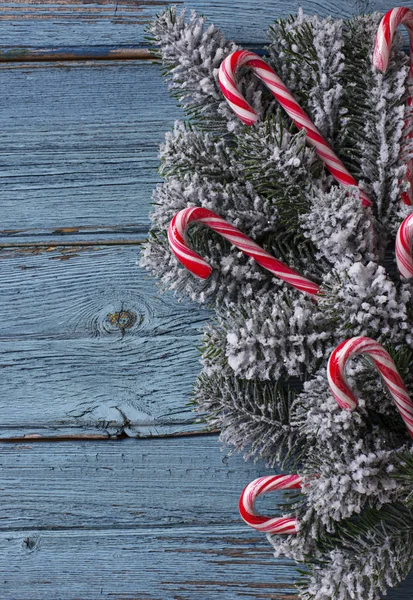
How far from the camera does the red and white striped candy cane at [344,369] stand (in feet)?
2.42

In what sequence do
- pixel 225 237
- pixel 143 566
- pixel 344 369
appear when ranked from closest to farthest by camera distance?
1. pixel 344 369
2. pixel 225 237
3. pixel 143 566

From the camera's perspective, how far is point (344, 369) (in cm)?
75

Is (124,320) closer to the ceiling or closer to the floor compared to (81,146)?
Answer: closer to the floor

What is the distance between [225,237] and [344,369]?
23 cm

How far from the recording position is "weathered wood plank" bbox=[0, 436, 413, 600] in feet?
3.39

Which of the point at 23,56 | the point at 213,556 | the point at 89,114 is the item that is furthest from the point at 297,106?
the point at 213,556

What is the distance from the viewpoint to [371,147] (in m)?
0.87

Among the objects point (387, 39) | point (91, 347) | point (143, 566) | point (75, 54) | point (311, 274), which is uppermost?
point (387, 39)

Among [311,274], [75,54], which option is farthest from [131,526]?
[75,54]

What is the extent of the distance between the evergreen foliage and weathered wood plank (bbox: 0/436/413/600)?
0.14 meters

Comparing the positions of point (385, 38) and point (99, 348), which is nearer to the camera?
point (385, 38)

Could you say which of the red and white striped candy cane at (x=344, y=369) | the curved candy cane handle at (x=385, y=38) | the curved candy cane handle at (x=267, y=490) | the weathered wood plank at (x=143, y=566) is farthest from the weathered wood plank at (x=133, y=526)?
the curved candy cane handle at (x=385, y=38)

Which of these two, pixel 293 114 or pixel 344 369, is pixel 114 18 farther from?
pixel 344 369

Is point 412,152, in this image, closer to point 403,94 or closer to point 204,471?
point 403,94
